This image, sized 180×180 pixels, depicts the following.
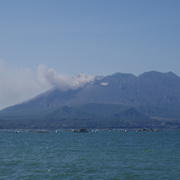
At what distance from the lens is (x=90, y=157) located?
6341 cm

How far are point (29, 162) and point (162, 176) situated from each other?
70.7 feet

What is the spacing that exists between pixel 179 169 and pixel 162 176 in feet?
20.1

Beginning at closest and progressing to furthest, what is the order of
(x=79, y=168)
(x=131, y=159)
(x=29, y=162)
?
(x=79, y=168) < (x=29, y=162) < (x=131, y=159)

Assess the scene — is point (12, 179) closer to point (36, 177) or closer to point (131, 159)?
point (36, 177)

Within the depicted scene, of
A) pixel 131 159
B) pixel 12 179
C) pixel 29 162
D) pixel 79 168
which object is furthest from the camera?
pixel 131 159

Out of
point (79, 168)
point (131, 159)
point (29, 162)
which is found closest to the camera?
point (79, 168)

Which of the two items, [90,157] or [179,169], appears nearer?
[179,169]

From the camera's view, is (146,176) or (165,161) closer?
(146,176)

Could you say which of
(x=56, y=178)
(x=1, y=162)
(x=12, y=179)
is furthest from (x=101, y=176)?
(x=1, y=162)

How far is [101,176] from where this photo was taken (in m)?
45.7

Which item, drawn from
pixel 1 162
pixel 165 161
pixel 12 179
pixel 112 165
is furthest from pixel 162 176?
pixel 1 162

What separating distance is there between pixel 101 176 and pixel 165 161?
17.6 m

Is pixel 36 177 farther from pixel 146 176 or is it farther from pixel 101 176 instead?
pixel 146 176

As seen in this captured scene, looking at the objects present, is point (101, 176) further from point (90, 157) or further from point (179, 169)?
point (90, 157)
